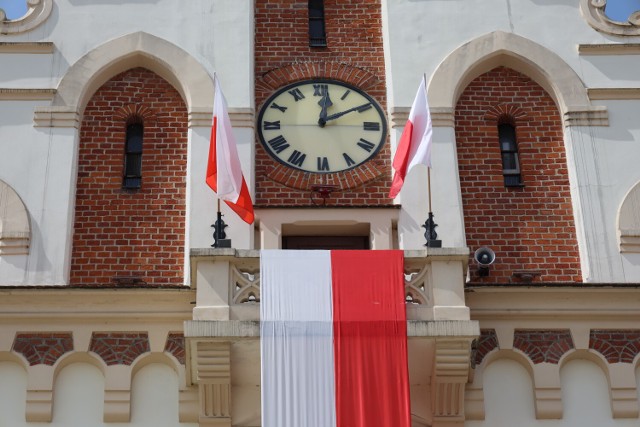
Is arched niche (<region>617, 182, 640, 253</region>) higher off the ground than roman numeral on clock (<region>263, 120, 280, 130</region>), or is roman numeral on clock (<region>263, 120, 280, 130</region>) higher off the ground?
roman numeral on clock (<region>263, 120, 280, 130</region>)

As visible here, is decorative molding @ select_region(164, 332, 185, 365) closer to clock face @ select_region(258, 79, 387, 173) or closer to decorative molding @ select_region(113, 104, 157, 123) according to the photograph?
clock face @ select_region(258, 79, 387, 173)

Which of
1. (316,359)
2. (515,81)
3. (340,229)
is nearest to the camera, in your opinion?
(316,359)

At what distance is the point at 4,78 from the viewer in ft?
55.3

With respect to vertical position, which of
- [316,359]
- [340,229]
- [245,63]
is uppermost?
[245,63]

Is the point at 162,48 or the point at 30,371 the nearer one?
the point at 30,371

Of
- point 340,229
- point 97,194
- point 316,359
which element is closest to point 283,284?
point 316,359

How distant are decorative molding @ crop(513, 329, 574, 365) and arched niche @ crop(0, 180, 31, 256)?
548 cm

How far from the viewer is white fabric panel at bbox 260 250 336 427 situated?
45.3ft

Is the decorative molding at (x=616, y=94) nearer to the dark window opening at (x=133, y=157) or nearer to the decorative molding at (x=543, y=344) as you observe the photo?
the decorative molding at (x=543, y=344)

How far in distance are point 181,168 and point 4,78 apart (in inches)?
95.3

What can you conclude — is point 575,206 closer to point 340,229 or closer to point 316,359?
point 340,229

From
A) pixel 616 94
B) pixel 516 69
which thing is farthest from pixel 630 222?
pixel 516 69

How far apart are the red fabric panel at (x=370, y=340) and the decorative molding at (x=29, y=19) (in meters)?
5.26

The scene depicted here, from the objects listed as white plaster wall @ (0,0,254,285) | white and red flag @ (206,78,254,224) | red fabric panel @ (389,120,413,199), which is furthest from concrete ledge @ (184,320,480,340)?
red fabric panel @ (389,120,413,199)
